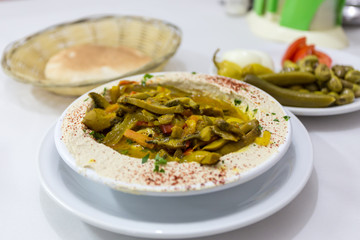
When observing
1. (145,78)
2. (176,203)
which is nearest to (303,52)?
(145,78)

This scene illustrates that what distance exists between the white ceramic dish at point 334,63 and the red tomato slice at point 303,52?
0.40ft

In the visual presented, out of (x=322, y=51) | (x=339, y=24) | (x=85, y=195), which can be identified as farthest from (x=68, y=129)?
(x=339, y=24)

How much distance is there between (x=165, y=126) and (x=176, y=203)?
33 centimetres

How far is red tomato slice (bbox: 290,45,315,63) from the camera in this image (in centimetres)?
222

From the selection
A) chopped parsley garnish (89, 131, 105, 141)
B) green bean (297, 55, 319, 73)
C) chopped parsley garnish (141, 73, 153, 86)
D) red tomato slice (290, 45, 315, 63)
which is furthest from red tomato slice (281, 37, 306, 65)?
chopped parsley garnish (89, 131, 105, 141)

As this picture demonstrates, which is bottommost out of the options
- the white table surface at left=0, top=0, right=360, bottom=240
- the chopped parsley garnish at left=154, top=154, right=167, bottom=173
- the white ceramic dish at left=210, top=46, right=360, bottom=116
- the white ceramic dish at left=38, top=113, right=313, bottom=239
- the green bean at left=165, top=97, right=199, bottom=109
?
the white table surface at left=0, top=0, right=360, bottom=240

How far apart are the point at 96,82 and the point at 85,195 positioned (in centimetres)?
75

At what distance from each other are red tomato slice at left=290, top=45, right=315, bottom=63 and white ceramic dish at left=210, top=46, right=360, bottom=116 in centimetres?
12

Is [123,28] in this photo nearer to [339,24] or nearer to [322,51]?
[322,51]

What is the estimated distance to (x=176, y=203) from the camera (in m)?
1.18

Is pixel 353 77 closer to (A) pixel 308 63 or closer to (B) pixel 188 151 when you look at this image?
(A) pixel 308 63

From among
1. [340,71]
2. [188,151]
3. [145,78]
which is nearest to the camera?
[188,151]

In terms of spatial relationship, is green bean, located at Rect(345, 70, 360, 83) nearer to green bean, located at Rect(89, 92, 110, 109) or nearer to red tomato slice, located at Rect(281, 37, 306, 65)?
red tomato slice, located at Rect(281, 37, 306, 65)

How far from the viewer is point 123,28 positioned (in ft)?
8.84
